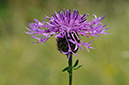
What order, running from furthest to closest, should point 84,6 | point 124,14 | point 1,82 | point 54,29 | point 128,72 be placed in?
point 84,6 < point 124,14 < point 1,82 < point 128,72 < point 54,29

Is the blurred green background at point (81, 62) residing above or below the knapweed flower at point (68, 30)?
above

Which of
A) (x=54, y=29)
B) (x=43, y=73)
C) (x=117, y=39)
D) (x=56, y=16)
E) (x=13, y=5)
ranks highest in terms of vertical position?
(x=13, y=5)

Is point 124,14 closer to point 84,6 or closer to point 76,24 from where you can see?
point 84,6

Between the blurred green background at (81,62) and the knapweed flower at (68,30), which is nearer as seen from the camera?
the knapweed flower at (68,30)

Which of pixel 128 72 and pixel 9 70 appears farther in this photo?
pixel 9 70

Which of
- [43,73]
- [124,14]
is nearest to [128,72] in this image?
[43,73]

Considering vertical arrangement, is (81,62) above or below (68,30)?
above

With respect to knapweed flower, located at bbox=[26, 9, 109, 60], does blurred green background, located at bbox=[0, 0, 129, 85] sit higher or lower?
higher

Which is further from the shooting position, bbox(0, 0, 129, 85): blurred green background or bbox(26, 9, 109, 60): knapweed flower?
bbox(0, 0, 129, 85): blurred green background

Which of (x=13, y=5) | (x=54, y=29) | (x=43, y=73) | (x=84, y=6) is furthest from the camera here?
(x=13, y=5)

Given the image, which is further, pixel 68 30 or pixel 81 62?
pixel 81 62

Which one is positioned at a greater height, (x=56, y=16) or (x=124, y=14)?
(x=124, y=14)
